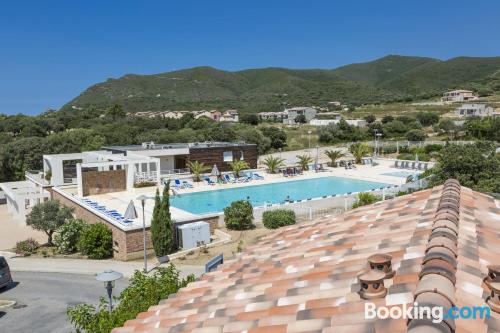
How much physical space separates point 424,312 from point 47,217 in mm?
21577

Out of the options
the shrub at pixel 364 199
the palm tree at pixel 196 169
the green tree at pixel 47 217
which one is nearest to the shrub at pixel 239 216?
the shrub at pixel 364 199

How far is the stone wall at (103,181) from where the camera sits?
28.5 metres

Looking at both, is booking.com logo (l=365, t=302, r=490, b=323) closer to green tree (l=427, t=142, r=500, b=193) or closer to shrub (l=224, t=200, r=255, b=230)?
shrub (l=224, t=200, r=255, b=230)

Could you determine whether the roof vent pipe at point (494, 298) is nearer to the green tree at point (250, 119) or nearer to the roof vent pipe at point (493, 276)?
the roof vent pipe at point (493, 276)

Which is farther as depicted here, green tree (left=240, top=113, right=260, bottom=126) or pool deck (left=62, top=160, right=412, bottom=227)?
green tree (left=240, top=113, right=260, bottom=126)

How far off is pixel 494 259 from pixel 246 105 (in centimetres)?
13567

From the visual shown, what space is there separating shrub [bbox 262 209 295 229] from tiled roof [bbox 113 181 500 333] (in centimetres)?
1249

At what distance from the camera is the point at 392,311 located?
10.4 ft

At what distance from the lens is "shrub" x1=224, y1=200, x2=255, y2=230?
2083cm

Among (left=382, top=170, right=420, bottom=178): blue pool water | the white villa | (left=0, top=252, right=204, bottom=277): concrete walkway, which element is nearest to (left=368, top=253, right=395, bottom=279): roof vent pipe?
(left=0, top=252, right=204, bottom=277): concrete walkway

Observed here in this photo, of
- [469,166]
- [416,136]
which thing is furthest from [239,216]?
[416,136]

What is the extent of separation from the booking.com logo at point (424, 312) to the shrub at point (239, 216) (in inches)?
685

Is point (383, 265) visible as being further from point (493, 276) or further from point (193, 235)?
point (193, 235)

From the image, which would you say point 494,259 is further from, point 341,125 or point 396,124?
point 396,124
